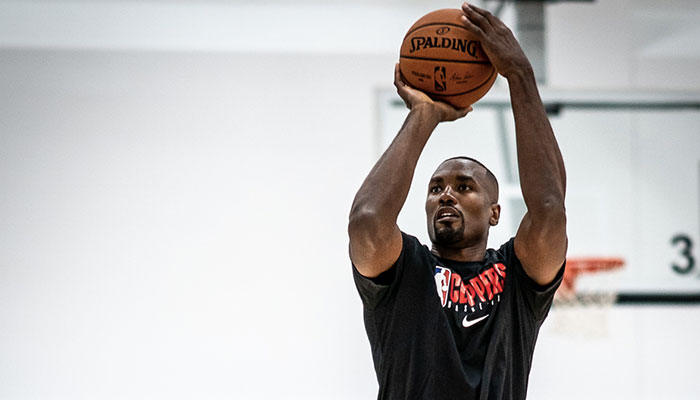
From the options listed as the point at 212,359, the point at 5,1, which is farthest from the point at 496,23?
the point at 5,1

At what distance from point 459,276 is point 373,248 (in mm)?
298

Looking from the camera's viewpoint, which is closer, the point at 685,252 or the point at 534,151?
the point at 534,151

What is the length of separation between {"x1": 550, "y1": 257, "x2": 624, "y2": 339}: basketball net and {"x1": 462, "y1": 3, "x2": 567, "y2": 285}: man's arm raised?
377 centimetres

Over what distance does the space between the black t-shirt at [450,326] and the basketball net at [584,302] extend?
369 cm

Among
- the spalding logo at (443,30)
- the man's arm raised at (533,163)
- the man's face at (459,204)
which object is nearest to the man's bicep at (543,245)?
the man's arm raised at (533,163)

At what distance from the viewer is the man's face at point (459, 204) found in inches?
80.6

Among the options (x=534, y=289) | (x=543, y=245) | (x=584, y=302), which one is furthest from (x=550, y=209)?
(x=584, y=302)

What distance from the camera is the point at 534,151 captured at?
1871 millimetres

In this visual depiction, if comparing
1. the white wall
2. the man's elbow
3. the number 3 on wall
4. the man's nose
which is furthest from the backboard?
the man's elbow

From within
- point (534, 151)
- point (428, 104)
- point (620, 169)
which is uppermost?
point (620, 169)

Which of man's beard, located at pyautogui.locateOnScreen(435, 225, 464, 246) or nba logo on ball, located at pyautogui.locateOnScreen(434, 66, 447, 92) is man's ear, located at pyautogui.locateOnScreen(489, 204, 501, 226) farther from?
nba logo on ball, located at pyautogui.locateOnScreen(434, 66, 447, 92)

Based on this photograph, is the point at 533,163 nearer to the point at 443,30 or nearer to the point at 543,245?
the point at 543,245

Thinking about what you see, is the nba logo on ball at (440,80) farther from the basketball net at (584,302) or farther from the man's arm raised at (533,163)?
the basketball net at (584,302)

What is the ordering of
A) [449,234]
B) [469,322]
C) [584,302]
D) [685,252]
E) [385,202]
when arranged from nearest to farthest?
[385,202]
[469,322]
[449,234]
[584,302]
[685,252]
